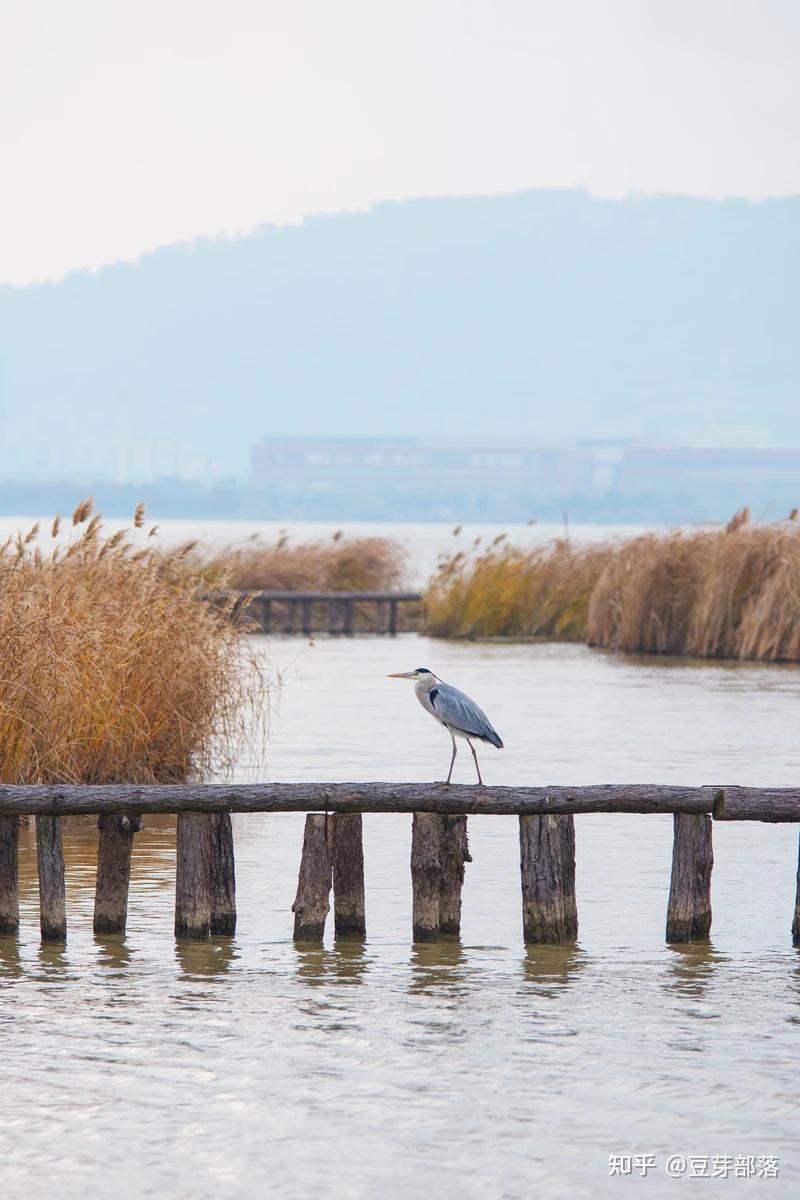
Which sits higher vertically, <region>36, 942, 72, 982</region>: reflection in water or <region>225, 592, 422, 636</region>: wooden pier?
<region>225, 592, 422, 636</region>: wooden pier

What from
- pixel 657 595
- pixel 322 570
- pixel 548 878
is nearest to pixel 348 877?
pixel 548 878

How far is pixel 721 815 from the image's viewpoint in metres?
9.48

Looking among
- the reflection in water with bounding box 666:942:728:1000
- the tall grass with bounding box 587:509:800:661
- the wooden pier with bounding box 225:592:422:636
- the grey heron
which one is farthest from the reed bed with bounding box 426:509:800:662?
the reflection in water with bounding box 666:942:728:1000

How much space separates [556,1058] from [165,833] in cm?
570

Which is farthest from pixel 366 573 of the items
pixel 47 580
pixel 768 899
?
pixel 768 899

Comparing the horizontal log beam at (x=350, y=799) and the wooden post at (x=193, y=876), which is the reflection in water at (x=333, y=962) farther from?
the horizontal log beam at (x=350, y=799)

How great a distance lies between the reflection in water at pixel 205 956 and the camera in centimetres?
912

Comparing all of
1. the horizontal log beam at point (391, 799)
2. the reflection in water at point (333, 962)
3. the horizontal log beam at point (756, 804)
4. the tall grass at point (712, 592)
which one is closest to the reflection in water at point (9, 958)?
the horizontal log beam at point (391, 799)

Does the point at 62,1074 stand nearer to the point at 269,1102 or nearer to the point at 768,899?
the point at 269,1102

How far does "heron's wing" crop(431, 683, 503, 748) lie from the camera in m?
10.0

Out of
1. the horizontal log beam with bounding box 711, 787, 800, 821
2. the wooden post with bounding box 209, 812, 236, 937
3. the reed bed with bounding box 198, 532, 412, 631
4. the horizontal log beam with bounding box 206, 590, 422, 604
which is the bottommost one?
the wooden post with bounding box 209, 812, 236, 937

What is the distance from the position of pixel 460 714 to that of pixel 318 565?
26.1 m

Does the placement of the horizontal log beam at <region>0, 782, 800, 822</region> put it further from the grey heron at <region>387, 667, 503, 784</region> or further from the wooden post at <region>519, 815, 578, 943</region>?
the grey heron at <region>387, 667, 503, 784</region>

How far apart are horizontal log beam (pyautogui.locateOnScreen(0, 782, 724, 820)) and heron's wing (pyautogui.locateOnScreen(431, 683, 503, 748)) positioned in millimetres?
570
